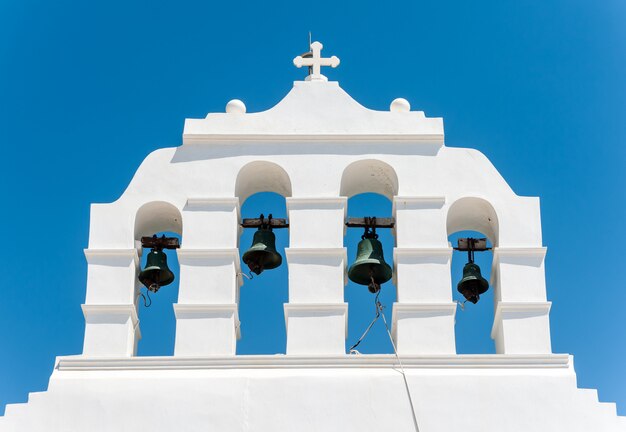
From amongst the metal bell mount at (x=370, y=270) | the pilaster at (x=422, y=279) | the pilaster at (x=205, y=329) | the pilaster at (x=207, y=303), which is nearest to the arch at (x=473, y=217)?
the pilaster at (x=422, y=279)

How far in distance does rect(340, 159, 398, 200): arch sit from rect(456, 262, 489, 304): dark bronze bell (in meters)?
1.20

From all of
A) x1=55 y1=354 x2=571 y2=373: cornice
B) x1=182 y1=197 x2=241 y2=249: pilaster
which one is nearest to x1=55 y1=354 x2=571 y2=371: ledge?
x1=55 y1=354 x2=571 y2=373: cornice

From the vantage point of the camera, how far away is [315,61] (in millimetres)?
25875

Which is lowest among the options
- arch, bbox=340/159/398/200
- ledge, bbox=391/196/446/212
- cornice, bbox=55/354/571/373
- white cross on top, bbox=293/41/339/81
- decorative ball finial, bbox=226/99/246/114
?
cornice, bbox=55/354/571/373

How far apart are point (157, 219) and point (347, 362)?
3017 millimetres

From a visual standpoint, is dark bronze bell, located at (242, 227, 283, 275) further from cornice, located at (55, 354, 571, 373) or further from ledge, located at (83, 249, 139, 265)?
cornice, located at (55, 354, 571, 373)

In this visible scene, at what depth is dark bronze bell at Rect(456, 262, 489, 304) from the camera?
24719mm

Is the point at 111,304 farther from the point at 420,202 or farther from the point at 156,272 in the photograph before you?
the point at 420,202

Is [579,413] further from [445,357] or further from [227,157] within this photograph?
[227,157]

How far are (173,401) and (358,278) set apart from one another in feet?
8.73

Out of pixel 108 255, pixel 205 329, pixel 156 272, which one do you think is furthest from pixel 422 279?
pixel 108 255

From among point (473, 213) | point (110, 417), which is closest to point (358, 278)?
→ point (473, 213)

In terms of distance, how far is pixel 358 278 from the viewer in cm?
2452

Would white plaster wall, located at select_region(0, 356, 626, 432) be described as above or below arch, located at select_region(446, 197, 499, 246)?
below
